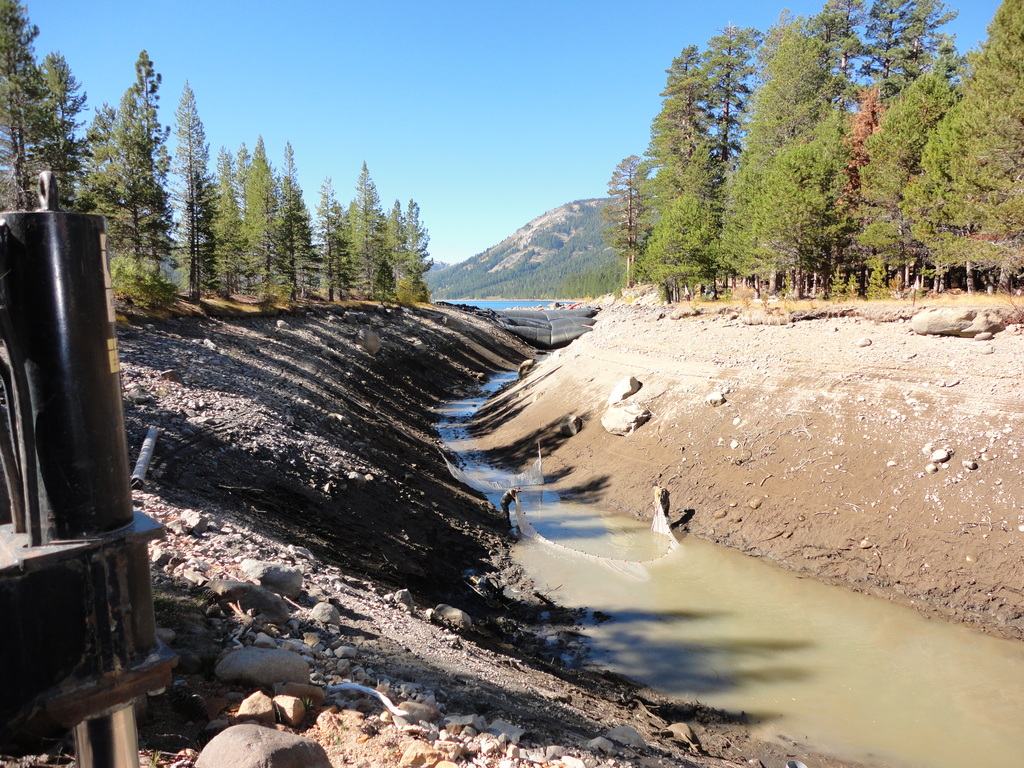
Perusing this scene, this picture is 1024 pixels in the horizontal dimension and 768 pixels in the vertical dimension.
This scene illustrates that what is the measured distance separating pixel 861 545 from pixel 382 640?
11757 mm

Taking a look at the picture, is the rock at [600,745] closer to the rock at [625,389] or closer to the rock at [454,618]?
the rock at [454,618]

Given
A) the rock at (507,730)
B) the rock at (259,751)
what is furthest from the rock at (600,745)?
the rock at (259,751)

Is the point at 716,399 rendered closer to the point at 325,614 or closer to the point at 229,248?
the point at 325,614

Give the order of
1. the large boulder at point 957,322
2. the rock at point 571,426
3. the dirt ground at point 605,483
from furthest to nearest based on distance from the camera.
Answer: the rock at point 571,426, the large boulder at point 957,322, the dirt ground at point 605,483

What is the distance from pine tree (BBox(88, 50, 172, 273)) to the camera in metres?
31.2

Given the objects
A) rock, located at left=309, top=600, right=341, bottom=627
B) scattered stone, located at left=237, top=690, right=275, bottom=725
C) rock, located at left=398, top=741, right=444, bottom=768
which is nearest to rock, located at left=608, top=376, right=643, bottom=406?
rock, located at left=309, top=600, right=341, bottom=627

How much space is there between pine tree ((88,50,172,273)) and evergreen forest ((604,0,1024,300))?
34439 mm

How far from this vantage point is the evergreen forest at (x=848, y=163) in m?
21.1

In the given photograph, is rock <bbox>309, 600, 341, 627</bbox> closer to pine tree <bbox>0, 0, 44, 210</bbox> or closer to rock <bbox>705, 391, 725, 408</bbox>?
rock <bbox>705, 391, 725, 408</bbox>

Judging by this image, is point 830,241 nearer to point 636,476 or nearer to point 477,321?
point 636,476

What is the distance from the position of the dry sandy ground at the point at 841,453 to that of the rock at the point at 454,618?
27.5 ft

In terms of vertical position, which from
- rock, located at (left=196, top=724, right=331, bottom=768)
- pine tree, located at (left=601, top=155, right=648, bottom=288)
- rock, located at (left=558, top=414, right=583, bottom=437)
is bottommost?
rock, located at (left=558, top=414, right=583, bottom=437)

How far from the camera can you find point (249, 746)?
3.33 meters

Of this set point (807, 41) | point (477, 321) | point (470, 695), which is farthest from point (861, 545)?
point (477, 321)
